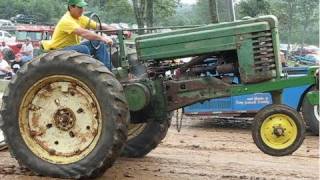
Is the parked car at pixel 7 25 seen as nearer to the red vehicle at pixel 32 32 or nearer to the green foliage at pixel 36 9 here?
the red vehicle at pixel 32 32

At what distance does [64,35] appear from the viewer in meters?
5.53

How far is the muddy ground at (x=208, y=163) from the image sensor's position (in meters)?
5.53

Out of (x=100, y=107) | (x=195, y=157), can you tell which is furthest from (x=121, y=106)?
(x=195, y=157)

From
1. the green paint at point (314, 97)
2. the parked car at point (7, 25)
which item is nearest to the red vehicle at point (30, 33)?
the parked car at point (7, 25)

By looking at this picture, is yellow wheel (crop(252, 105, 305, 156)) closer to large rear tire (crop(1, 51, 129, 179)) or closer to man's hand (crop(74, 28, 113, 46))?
large rear tire (crop(1, 51, 129, 179))

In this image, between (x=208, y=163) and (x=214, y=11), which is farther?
(x=208, y=163)

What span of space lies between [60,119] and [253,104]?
5.33 meters

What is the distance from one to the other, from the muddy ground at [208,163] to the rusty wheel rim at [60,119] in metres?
0.35

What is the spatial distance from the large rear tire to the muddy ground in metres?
0.30

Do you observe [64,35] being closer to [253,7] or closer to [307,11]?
[253,7]

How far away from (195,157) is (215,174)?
1133 mm

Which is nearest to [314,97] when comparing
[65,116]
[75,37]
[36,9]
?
[65,116]

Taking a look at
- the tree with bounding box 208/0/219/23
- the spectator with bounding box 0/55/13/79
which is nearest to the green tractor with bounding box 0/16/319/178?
the tree with bounding box 208/0/219/23

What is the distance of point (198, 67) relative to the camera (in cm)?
551
